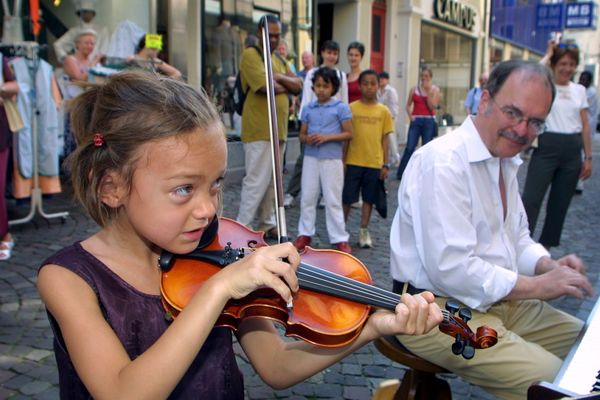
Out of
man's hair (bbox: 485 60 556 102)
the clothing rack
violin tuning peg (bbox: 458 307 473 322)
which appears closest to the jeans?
the clothing rack

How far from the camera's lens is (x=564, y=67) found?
491 centimetres

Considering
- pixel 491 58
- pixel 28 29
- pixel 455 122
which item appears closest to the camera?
pixel 28 29

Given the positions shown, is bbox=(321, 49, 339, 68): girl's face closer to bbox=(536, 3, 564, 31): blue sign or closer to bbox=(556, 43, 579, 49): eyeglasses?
bbox=(556, 43, 579, 49): eyeglasses

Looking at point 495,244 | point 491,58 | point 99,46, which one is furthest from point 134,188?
point 491,58

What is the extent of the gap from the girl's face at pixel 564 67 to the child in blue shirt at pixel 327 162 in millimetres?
1888

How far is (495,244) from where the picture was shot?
6.95 feet

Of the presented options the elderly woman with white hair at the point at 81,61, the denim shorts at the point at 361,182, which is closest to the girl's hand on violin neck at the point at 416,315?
the denim shorts at the point at 361,182

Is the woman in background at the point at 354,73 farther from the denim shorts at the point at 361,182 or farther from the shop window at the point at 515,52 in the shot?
the shop window at the point at 515,52

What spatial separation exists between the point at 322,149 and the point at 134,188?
365cm

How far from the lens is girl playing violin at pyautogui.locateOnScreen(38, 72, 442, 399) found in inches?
43.1

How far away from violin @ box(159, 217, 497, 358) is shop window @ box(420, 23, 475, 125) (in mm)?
13500

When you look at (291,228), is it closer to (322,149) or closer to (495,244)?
(322,149)

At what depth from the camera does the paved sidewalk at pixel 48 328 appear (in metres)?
2.61

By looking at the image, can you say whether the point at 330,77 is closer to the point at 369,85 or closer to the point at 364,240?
the point at 369,85
